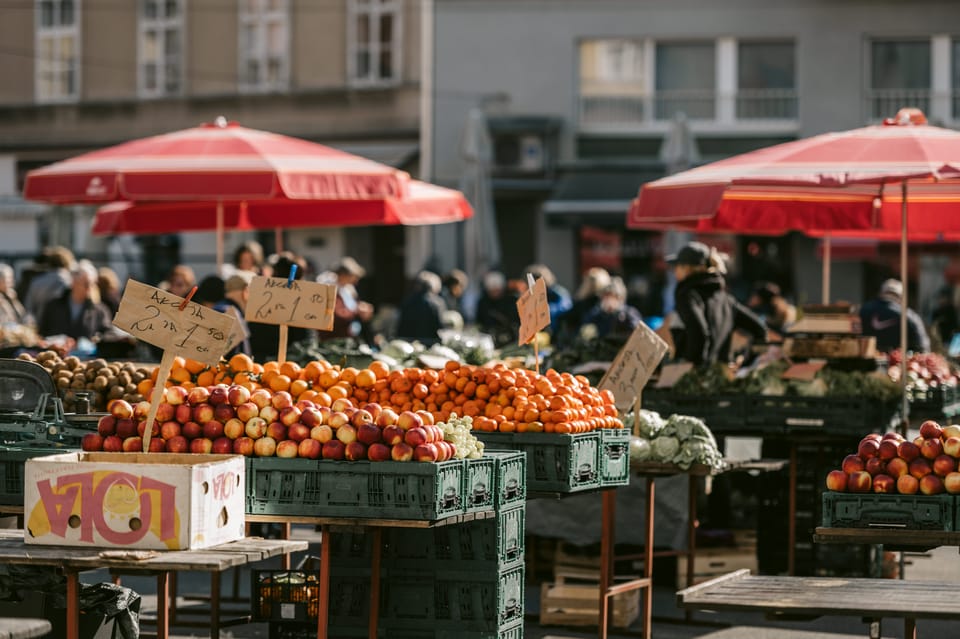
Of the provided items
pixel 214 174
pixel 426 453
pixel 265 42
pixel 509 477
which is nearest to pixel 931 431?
pixel 509 477

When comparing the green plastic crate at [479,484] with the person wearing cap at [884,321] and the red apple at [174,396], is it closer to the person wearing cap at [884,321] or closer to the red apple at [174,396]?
the red apple at [174,396]

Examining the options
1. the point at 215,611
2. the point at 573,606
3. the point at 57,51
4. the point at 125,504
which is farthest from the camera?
the point at 57,51

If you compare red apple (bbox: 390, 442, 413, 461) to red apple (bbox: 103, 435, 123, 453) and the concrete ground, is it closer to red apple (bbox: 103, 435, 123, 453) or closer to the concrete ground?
red apple (bbox: 103, 435, 123, 453)

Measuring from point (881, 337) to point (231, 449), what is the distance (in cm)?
952

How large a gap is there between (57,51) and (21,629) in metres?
33.1

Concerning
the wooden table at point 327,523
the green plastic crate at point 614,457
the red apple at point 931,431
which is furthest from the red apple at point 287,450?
the red apple at point 931,431

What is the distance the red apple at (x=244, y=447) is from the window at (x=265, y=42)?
2747cm

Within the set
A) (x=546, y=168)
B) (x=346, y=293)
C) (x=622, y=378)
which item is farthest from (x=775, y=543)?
(x=546, y=168)

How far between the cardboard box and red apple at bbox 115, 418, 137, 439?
737 mm

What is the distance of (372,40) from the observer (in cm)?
3303

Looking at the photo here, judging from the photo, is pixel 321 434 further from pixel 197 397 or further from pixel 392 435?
pixel 197 397

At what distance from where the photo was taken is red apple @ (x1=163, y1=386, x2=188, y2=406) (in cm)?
679

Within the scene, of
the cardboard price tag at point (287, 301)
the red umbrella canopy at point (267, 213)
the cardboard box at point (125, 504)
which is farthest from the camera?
the red umbrella canopy at point (267, 213)

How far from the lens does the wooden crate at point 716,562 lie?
1033 centimetres
